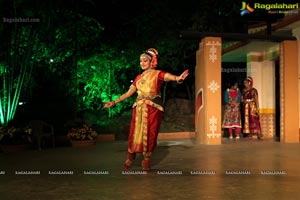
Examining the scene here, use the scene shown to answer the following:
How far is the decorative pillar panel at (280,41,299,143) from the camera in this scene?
35.7 ft

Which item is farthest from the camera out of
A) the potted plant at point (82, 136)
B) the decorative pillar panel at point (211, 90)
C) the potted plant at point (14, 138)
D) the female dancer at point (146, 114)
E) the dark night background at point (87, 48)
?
the dark night background at point (87, 48)

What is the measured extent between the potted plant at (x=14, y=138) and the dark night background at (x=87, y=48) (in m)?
1.89

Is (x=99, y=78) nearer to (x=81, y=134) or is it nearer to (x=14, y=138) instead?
(x=81, y=134)

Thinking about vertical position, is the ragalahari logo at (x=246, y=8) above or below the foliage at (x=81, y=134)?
above

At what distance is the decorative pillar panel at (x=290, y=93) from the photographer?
10891mm

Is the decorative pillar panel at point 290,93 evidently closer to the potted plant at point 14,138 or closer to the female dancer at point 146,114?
the female dancer at point 146,114

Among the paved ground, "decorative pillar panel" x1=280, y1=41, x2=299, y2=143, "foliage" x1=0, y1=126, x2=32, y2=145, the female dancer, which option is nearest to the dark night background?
"foliage" x1=0, y1=126, x2=32, y2=145

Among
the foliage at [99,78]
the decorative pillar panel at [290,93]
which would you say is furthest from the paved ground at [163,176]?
the foliage at [99,78]

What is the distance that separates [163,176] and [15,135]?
18.3ft

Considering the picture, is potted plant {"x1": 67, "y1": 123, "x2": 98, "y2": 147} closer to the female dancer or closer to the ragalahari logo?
the female dancer

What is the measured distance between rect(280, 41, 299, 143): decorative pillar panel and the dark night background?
215cm

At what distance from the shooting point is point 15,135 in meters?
10.5

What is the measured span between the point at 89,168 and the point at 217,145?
14.2ft

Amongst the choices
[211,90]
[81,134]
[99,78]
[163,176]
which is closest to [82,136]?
[81,134]
